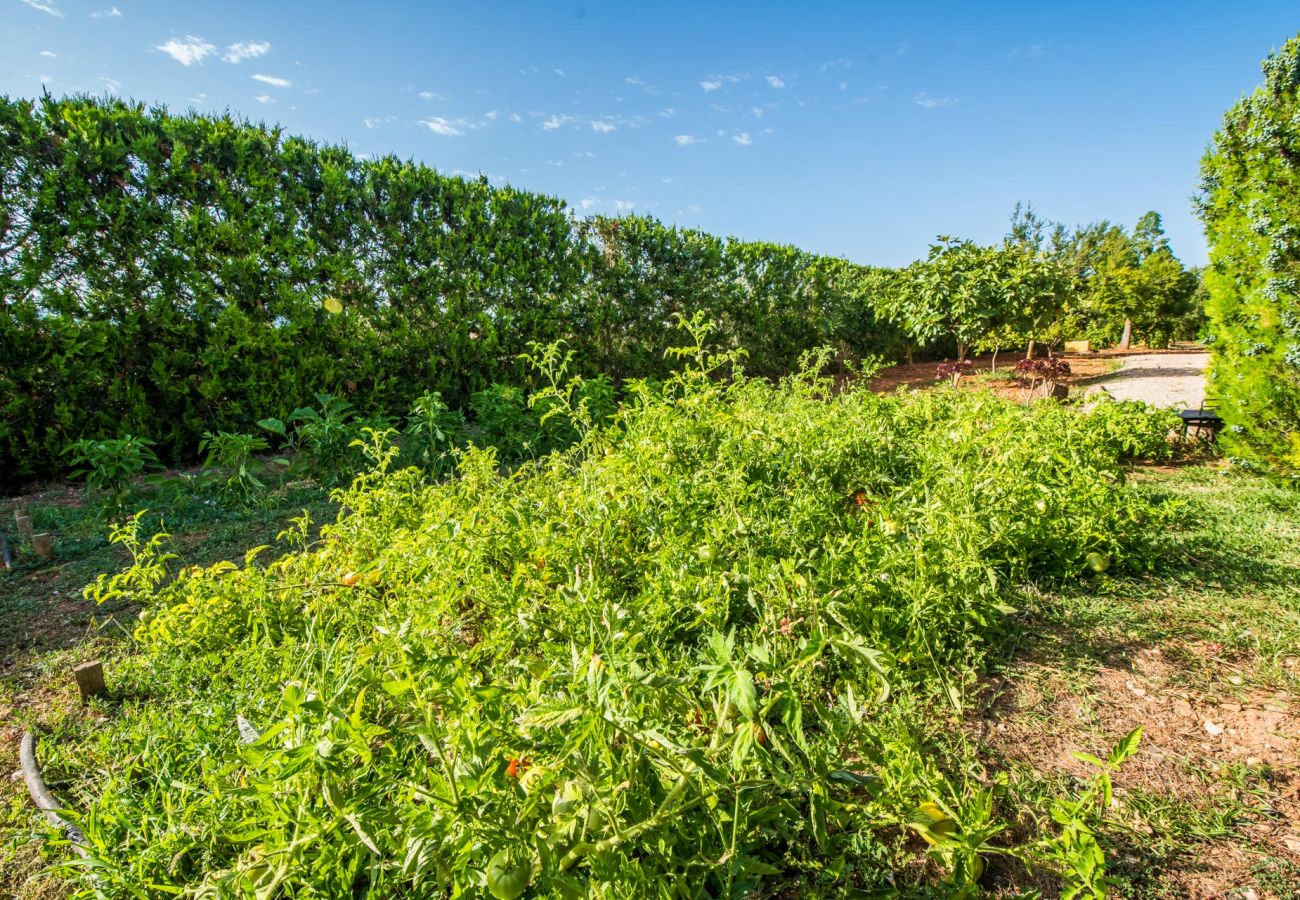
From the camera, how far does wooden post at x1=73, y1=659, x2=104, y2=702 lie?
2100 mm

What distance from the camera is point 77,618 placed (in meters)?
2.79

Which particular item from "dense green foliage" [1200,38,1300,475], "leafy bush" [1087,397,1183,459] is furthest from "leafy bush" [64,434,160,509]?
"dense green foliage" [1200,38,1300,475]

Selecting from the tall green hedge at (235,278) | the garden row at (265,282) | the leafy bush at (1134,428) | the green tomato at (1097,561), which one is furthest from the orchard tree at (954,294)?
the green tomato at (1097,561)

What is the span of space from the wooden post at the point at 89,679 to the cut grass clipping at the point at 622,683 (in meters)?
0.07

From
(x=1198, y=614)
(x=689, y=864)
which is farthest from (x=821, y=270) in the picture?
(x=689, y=864)

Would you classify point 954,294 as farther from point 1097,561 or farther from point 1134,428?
point 1097,561

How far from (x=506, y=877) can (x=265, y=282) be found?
21.1 ft

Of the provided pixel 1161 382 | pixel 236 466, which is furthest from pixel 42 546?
pixel 1161 382

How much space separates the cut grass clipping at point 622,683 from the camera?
1.05 m

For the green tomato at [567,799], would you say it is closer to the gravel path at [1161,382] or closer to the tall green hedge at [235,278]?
the tall green hedge at [235,278]

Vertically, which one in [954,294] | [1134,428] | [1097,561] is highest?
[954,294]

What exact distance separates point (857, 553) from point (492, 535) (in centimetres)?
129

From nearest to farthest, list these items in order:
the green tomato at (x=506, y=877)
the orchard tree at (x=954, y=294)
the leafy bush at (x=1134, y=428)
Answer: the green tomato at (x=506, y=877) → the leafy bush at (x=1134, y=428) → the orchard tree at (x=954, y=294)

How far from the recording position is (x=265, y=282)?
5.73 meters
